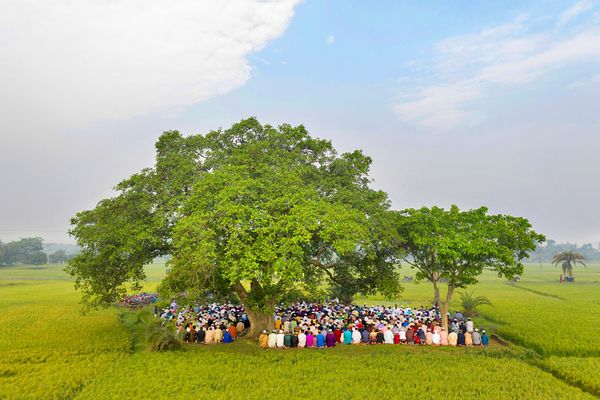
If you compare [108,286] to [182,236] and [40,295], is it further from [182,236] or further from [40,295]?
[40,295]

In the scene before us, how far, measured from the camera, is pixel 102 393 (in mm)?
14125

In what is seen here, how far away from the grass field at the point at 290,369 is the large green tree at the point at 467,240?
183 inches

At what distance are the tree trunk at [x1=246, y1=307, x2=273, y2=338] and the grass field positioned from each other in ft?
4.80

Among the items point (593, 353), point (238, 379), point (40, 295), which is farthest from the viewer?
point (40, 295)

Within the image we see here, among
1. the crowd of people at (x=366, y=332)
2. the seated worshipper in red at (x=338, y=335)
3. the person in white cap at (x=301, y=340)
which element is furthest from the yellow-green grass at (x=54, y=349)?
the seated worshipper in red at (x=338, y=335)

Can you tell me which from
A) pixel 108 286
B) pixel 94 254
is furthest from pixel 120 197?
pixel 108 286

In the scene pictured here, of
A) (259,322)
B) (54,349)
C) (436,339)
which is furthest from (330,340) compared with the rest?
(54,349)

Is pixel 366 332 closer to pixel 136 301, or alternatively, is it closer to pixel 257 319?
pixel 257 319

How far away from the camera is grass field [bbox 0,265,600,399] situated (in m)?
14.2

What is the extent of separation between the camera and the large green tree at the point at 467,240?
76.6ft

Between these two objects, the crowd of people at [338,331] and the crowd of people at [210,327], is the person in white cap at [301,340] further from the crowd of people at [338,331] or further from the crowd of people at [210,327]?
the crowd of people at [210,327]

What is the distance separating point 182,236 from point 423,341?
599 inches

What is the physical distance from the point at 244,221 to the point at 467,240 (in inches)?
547

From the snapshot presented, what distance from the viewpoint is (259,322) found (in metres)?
24.5
